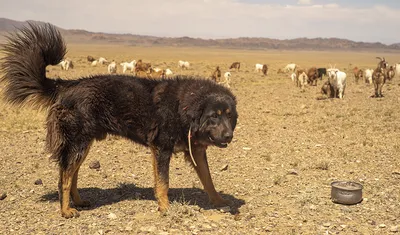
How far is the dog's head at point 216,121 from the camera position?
214 inches

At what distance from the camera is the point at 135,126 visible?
235 inches

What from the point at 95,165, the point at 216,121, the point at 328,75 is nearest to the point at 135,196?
the point at 95,165

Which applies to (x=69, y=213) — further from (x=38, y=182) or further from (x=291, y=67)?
(x=291, y=67)

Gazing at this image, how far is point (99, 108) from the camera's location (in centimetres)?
583

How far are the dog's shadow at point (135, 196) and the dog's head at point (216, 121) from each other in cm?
117

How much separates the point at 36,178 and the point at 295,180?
188 inches

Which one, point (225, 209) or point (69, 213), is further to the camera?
point (225, 209)

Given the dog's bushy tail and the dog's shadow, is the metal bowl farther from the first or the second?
the dog's bushy tail

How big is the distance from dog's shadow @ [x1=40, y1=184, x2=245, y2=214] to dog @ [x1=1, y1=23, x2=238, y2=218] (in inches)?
20.3

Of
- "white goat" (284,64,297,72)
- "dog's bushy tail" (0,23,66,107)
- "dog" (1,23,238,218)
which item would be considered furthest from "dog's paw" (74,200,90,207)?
"white goat" (284,64,297,72)

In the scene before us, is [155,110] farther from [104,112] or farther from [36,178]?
[36,178]

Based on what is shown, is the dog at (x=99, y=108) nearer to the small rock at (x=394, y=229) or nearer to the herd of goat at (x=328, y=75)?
the small rock at (x=394, y=229)

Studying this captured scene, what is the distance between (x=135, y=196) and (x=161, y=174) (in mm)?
1074

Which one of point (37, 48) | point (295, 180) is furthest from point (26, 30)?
point (295, 180)
